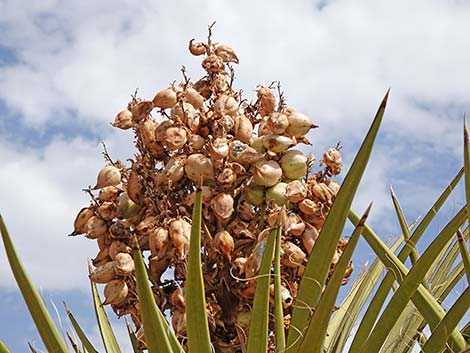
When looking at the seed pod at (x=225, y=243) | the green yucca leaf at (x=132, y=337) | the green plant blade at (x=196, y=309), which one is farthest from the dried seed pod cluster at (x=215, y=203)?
the green plant blade at (x=196, y=309)

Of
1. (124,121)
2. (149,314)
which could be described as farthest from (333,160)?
(149,314)

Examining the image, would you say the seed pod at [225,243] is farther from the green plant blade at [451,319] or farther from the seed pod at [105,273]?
the green plant blade at [451,319]

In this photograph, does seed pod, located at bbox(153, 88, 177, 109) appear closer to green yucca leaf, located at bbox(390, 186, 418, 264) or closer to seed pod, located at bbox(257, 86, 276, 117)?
seed pod, located at bbox(257, 86, 276, 117)

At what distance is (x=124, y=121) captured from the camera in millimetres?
2162

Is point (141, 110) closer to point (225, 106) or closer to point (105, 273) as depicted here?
point (225, 106)

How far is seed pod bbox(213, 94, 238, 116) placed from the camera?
79.4 inches

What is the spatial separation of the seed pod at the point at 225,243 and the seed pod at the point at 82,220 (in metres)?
0.40

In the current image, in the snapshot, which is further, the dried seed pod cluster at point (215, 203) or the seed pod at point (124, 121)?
the seed pod at point (124, 121)

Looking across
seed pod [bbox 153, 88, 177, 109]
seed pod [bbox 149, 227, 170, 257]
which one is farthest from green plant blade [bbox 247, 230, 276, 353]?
seed pod [bbox 153, 88, 177, 109]

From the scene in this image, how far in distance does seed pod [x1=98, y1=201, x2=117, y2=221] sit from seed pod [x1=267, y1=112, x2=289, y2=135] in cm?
46

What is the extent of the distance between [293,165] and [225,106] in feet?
0.79

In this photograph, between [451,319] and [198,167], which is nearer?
[451,319]

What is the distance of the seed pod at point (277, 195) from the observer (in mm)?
1909

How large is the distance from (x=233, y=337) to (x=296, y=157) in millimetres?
464
